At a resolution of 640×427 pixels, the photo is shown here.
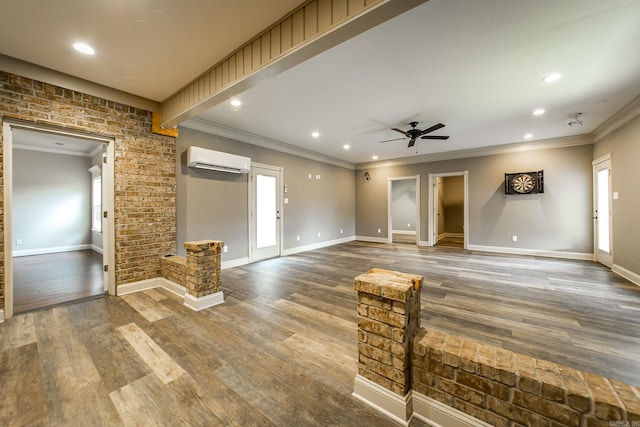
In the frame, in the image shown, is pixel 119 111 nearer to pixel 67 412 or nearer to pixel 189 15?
pixel 189 15

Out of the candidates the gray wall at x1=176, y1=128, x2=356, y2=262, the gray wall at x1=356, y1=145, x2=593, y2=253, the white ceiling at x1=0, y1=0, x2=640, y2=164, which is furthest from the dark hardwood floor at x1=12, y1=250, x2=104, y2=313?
the gray wall at x1=356, y1=145, x2=593, y2=253

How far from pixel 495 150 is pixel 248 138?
5972 mm

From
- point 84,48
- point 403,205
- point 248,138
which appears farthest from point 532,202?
point 84,48

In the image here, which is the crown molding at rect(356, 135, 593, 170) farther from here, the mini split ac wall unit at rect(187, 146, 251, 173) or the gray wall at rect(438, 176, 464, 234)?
the mini split ac wall unit at rect(187, 146, 251, 173)

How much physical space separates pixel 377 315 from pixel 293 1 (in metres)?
2.25

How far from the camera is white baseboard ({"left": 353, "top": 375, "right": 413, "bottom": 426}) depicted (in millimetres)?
1305

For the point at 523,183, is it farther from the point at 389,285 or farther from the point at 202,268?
the point at 202,268

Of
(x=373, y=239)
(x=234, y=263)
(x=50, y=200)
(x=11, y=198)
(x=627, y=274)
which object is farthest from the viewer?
(x=373, y=239)

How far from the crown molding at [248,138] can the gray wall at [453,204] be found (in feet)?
17.7

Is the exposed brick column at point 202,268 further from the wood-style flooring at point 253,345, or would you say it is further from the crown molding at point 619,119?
the crown molding at point 619,119

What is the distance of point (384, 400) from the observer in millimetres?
1365

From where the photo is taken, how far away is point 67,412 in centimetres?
140

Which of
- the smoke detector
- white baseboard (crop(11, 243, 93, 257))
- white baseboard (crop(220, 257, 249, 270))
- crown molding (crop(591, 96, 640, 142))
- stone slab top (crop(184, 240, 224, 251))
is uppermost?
the smoke detector

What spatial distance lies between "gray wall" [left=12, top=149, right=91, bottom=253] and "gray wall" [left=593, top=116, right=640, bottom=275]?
37.4ft
